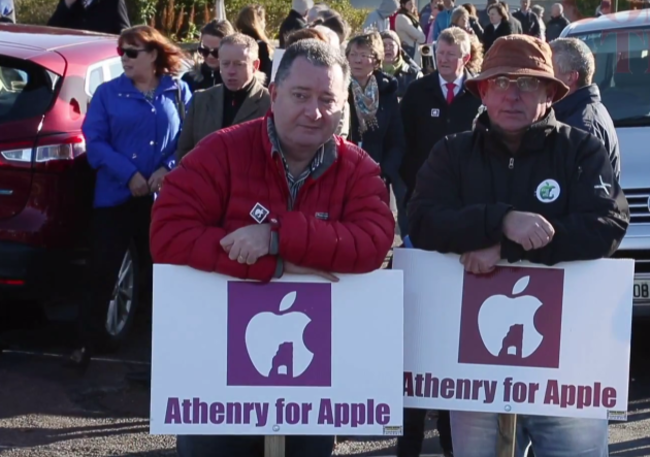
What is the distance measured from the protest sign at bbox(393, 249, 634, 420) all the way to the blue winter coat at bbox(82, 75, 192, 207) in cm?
311

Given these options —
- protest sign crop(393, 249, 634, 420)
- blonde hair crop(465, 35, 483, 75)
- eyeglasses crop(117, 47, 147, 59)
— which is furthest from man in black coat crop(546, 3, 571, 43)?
protest sign crop(393, 249, 634, 420)

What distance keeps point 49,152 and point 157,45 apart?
2.90 ft

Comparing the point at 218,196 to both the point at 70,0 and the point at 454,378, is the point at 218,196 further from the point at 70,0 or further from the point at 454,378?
the point at 70,0

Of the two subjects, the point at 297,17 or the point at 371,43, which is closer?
the point at 371,43

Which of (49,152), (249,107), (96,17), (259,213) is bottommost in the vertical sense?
(49,152)

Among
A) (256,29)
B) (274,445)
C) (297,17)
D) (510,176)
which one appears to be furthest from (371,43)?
(297,17)

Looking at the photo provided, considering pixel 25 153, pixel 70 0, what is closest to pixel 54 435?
pixel 25 153

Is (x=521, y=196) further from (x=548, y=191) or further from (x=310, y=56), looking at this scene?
(x=310, y=56)

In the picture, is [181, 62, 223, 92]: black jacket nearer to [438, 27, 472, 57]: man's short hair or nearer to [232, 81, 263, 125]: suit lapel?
[232, 81, 263, 125]: suit lapel

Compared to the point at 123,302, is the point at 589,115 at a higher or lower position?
higher

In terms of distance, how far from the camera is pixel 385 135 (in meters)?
7.01

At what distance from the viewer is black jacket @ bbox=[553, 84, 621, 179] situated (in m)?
5.22

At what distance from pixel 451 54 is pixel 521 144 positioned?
3383mm

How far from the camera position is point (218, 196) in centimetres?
Result: 343
